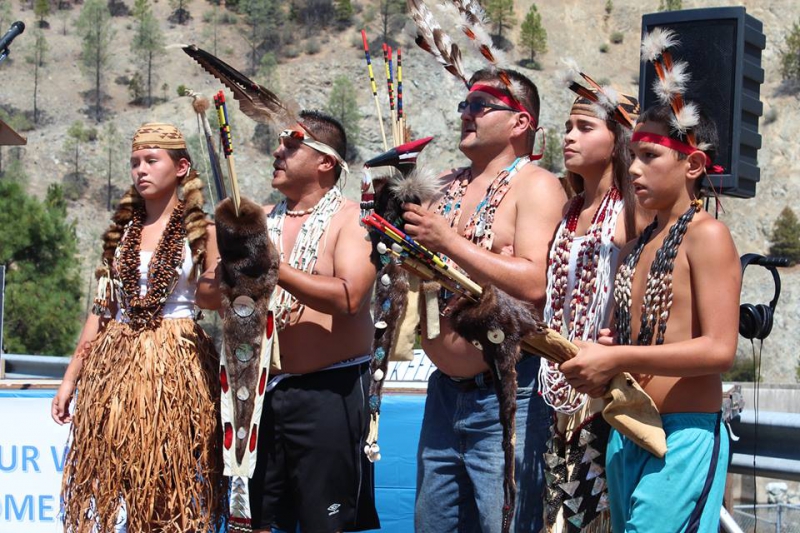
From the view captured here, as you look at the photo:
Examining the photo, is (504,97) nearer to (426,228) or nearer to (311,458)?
(426,228)

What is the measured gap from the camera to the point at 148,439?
3.90 meters

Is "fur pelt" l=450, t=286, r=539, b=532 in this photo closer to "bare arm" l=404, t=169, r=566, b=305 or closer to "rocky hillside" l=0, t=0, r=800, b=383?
"bare arm" l=404, t=169, r=566, b=305

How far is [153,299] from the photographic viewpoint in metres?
4.05

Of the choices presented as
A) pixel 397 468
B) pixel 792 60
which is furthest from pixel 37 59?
pixel 397 468

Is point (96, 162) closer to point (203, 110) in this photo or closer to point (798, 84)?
point (798, 84)

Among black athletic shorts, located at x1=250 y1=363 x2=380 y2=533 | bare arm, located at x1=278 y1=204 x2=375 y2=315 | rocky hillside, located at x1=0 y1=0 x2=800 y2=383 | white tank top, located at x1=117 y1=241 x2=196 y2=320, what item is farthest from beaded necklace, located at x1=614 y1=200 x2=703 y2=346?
rocky hillside, located at x1=0 y1=0 x2=800 y2=383

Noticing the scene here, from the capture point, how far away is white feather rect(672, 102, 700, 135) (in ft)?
9.85

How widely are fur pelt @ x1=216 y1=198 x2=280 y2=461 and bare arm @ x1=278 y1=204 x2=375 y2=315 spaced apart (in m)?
0.08

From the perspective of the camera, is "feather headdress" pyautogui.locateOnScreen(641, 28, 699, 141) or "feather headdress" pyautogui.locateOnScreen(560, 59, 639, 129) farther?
"feather headdress" pyautogui.locateOnScreen(560, 59, 639, 129)

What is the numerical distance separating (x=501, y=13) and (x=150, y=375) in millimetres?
52221

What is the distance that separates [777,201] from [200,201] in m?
40.5

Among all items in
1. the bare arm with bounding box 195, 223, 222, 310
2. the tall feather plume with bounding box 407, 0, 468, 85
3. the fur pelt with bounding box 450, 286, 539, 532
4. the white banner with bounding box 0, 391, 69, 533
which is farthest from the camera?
the white banner with bounding box 0, 391, 69, 533

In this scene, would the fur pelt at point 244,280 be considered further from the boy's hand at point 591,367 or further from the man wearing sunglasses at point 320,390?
the boy's hand at point 591,367

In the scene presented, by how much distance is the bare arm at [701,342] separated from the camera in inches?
110
